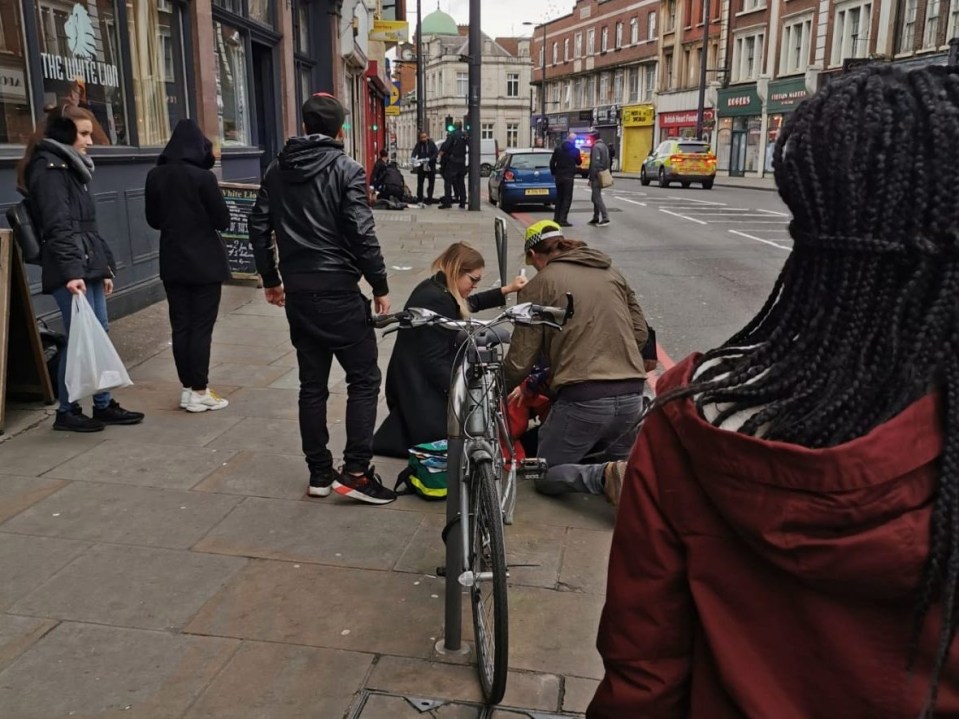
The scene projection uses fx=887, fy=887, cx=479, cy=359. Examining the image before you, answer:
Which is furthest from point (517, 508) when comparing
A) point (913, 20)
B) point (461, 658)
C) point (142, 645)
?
point (913, 20)

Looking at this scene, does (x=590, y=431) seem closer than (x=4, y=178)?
Yes

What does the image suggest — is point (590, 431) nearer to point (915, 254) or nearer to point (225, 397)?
point (225, 397)

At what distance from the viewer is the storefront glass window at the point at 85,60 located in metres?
7.15

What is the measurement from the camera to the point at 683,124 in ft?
170

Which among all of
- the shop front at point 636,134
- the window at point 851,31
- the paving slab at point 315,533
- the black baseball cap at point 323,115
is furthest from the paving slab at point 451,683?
the shop front at point 636,134

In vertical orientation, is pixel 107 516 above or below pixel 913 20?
below

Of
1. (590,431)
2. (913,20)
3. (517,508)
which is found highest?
(913,20)

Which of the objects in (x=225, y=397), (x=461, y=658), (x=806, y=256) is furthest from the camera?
(x=225, y=397)

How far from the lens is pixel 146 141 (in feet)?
29.6

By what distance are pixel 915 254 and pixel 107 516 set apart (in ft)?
12.7

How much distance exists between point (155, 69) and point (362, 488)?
681 cm

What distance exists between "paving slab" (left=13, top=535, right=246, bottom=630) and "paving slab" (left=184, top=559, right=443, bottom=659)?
96 mm

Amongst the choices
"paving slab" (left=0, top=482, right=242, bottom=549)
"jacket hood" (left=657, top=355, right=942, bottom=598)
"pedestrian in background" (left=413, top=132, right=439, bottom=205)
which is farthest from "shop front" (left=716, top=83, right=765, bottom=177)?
"jacket hood" (left=657, top=355, right=942, bottom=598)

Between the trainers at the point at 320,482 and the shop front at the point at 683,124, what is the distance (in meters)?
46.8
